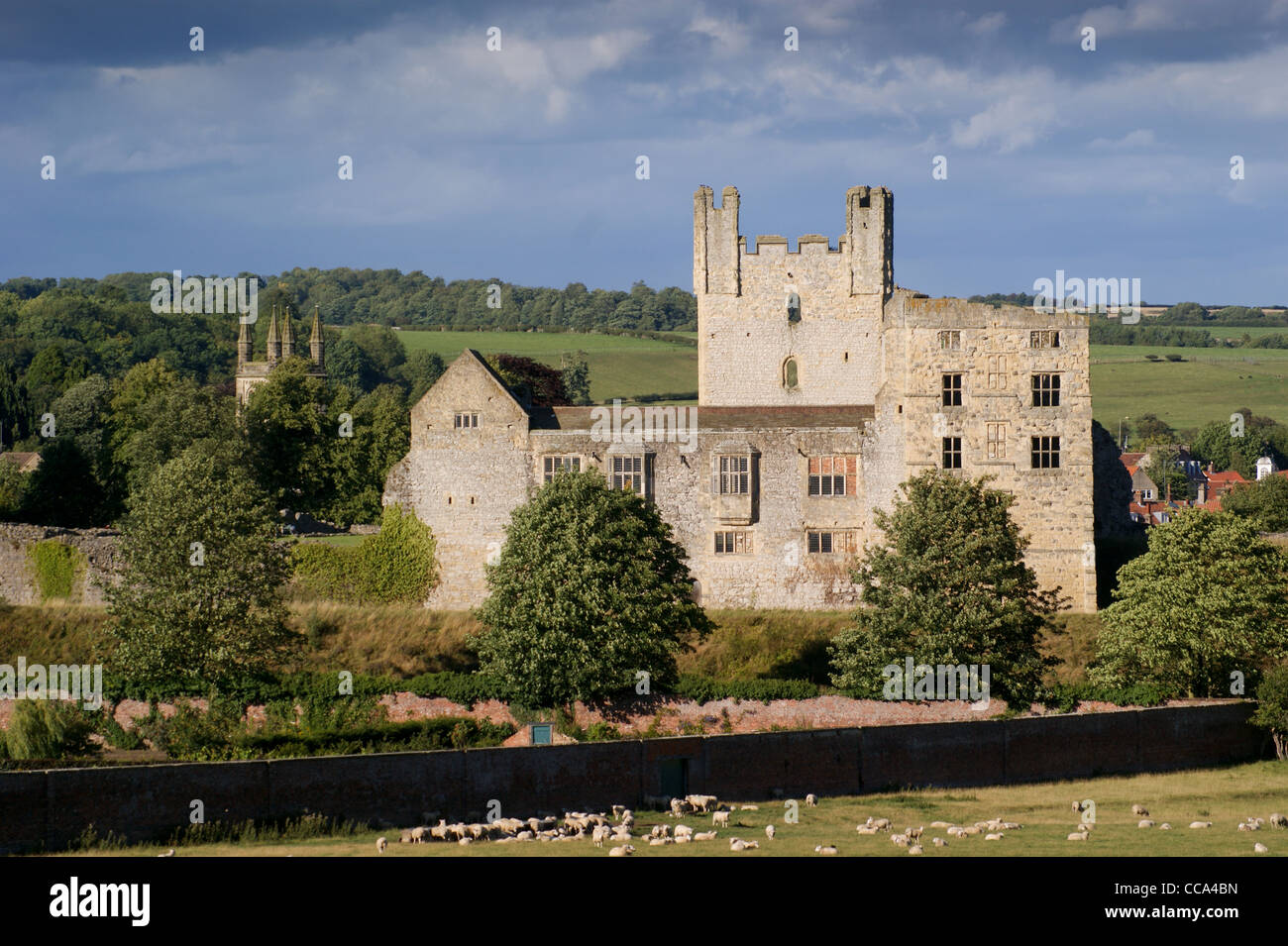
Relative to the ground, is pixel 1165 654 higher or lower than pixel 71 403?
lower

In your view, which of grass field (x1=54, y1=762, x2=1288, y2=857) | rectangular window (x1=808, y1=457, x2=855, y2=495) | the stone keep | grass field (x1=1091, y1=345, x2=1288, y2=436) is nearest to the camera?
grass field (x1=54, y1=762, x2=1288, y2=857)

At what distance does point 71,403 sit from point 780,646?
2246 inches

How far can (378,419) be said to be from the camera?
2899 inches

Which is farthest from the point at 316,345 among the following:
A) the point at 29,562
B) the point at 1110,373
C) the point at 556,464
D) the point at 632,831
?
Answer: the point at 1110,373

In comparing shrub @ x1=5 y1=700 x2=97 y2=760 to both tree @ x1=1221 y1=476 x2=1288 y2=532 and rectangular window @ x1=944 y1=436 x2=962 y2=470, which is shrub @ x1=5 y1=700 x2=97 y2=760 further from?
tree @ x1=1221 y1=476 x2=1288 y2=532

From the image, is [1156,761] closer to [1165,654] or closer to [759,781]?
[1165,654]

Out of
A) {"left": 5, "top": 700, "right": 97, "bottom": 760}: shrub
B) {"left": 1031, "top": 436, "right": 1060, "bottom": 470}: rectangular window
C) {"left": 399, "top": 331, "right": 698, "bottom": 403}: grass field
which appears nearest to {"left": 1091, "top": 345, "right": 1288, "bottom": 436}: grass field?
{"left": 399, "top": 331, "right": 698, "bottom": 403}: grass field

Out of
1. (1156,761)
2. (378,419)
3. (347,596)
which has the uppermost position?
(378,419)

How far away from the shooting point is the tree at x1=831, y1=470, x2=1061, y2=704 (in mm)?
44750

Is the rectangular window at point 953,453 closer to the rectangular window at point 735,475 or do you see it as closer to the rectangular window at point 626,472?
the rectangular window at point 735,475

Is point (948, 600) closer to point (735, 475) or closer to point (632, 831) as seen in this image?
point (735, 475)

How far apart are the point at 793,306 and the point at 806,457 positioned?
29.7 ft

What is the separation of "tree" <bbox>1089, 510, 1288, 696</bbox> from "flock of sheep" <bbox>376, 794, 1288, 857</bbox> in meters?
10.6
